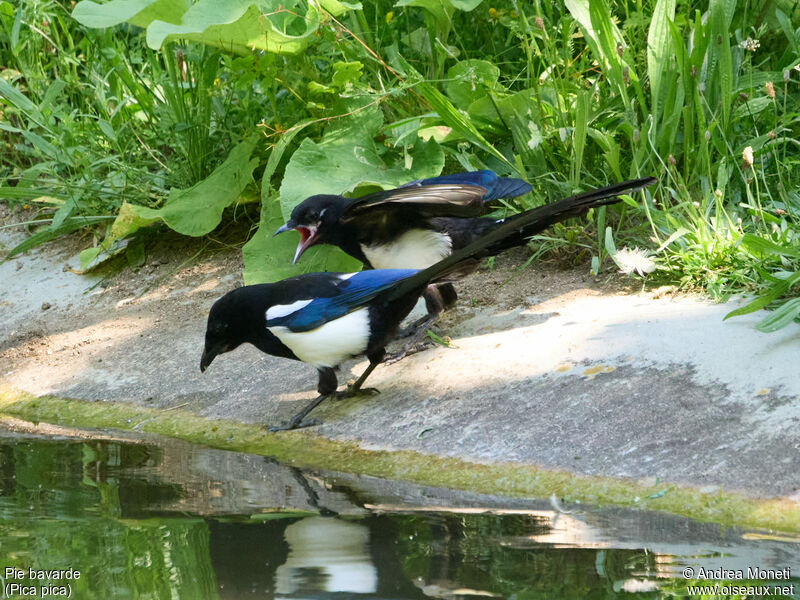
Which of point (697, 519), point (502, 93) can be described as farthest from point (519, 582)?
point (502, 93)

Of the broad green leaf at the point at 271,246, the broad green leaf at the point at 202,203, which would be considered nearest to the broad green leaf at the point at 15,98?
the broad green leaf at the point at 202,203

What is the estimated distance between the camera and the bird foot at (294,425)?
3500 mm

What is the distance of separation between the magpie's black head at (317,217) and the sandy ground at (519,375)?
1.81 ft

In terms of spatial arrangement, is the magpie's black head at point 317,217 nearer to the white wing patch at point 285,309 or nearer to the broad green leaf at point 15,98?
the white wing patch at point 285,309

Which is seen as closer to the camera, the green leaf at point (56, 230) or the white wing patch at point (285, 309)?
the white wing patch at point (285, 309)

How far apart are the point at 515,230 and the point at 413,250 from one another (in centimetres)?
76

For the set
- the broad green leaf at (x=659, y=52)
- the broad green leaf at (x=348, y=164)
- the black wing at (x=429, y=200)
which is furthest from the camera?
the broad green leaf at (x=348, y=164)

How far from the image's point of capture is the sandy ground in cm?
284

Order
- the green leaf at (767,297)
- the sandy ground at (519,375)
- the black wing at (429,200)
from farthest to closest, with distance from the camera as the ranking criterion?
1. the black wing at (429,200)
2. the green leaf at (767,297)
3. the sandy ground at (519,375)

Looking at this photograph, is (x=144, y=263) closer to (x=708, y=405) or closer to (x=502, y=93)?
(x=502, y=93)

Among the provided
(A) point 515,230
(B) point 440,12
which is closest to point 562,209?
(A) point 515,230

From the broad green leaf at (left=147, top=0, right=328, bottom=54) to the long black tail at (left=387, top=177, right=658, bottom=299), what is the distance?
158cm

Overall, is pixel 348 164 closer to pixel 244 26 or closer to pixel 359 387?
pixel 244 26

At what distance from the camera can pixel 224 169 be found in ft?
16.9
